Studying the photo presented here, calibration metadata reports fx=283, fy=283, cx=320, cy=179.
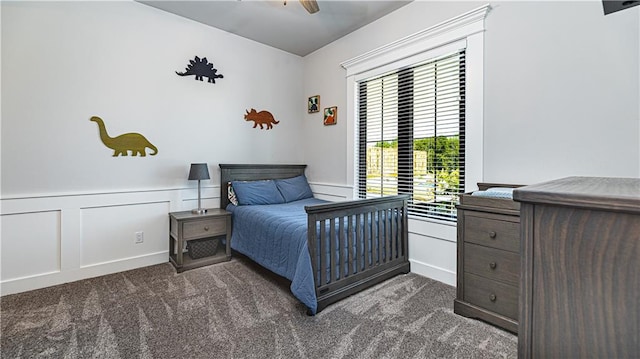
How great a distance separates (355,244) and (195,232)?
1.67 metres

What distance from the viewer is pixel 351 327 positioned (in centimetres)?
183

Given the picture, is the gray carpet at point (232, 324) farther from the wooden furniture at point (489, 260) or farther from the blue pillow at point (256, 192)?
the blue pillow at point (256, 192)

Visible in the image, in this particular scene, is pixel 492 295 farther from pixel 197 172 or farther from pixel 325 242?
pixel 197 172

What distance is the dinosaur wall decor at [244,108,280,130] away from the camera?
3.70 meters

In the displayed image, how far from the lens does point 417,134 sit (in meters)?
2.78

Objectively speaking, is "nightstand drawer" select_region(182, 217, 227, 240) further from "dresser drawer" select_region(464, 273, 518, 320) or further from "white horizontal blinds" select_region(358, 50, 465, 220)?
"dresser drawer" select_region(464, 273, 518, 320)

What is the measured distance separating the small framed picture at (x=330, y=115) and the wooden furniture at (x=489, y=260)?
2.06m

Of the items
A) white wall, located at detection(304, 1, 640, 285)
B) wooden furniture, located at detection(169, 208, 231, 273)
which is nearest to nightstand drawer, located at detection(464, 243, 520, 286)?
white wall, located at detection(304, 1, 640, 285)

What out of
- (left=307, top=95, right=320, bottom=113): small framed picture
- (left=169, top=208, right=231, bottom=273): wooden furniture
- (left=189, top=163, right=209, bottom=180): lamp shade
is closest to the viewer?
(left=169, top=208, right=231, bottom=273): wooden furniture

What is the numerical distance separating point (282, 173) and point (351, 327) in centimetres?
249

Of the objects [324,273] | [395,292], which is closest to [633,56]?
[395,292]

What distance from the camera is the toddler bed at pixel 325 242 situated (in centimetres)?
204

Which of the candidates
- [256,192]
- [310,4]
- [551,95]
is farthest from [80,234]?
[551,95]

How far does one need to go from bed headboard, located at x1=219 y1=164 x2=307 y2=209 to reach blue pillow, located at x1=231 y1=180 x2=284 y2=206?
166mm
